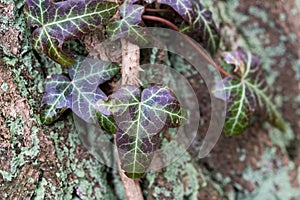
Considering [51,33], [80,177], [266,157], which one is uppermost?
[51,33]

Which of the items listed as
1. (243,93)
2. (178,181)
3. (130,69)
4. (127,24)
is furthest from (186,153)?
(127,24)

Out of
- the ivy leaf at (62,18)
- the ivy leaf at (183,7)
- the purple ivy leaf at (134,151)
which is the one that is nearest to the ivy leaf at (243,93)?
the ivy leaf at (183,7)

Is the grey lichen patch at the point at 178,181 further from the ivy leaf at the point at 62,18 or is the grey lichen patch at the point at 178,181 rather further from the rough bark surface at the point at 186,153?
the ivy leaf at the point at 62,18

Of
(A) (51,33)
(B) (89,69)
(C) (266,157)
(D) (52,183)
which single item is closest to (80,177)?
(D) (52,183)

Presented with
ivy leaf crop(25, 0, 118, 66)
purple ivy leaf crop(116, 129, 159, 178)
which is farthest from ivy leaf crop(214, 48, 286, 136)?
ivy leaf crop(25, 0, 118, 66)

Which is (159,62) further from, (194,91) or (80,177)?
(80,177)

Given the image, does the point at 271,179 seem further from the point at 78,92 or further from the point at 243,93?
the point at 78,92
